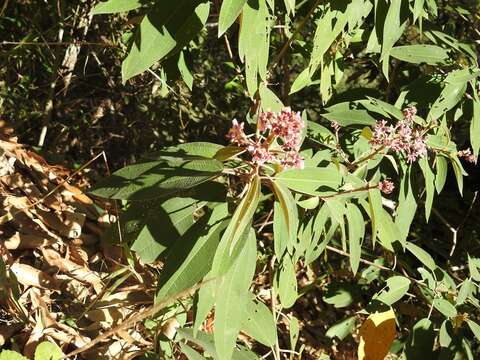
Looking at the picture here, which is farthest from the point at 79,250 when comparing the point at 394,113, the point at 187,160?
the point at 394,113

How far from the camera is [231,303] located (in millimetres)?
1613

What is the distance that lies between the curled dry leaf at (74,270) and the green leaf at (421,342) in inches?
47.8

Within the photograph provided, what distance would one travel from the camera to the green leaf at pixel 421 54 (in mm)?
2404

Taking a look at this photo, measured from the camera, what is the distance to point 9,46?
316cm

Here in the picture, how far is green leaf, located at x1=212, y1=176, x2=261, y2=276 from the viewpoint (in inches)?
53.4

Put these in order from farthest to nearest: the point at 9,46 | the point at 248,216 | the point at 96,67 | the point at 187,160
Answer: the point at 96,67
the point at 9,46
the point at 187,160
the point at 248,216

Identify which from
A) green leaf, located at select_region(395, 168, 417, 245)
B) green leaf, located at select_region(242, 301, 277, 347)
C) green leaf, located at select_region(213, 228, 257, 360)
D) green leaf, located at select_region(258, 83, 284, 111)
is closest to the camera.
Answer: green leaf, located at select_region(213, 228, 257, 360)

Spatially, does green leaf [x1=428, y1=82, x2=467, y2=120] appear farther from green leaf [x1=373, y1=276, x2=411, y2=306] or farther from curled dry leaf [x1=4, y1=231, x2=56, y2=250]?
curled dry leaf [x1=4, y1=231, x2=56, y2=250]

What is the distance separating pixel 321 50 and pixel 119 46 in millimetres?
1190

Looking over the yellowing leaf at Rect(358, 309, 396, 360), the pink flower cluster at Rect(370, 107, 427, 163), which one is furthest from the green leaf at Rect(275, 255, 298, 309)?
the pink flower cluster at Rect(370, 107, 427, 163)

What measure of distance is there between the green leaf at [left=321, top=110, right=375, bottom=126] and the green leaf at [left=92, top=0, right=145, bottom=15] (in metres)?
0.88

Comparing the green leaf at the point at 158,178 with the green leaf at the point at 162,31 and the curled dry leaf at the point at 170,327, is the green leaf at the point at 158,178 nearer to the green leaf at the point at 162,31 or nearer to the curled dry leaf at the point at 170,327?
the green leaf at the point at 162,31

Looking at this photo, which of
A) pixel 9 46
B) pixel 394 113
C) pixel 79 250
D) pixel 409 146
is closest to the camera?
pixel 409 146

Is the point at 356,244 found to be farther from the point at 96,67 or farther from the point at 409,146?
the point at 96,67
